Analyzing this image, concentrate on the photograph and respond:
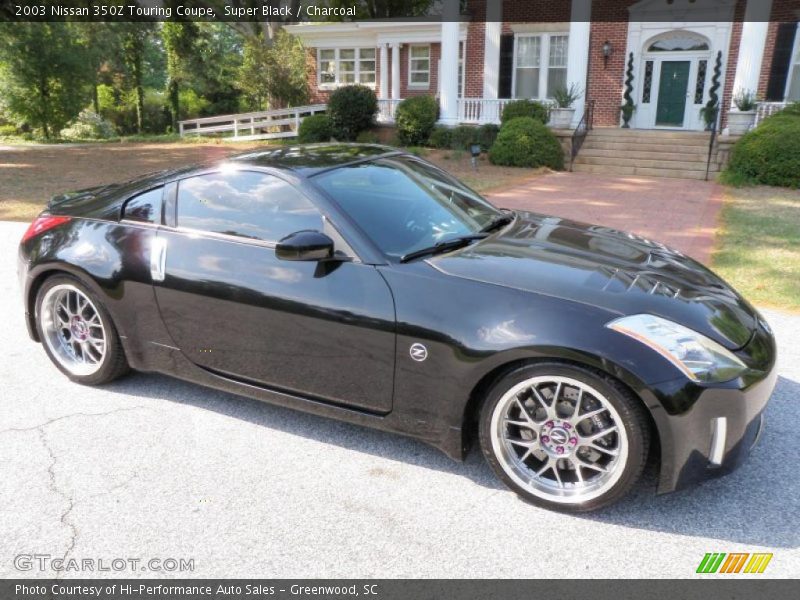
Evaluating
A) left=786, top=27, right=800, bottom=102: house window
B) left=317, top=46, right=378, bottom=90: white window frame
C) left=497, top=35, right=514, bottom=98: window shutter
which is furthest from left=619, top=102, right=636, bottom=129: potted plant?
left=317, top=46, right=378, bottom=90: white window frame

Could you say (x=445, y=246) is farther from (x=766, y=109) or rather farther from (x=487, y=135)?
(x=766, y=109)

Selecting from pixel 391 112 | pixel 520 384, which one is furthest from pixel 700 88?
pixel 520 384

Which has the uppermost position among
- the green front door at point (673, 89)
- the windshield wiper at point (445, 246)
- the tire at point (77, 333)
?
the green front door at point (673, 89)

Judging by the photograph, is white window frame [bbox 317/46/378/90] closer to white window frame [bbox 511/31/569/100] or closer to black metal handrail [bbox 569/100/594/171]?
white window frame [bbox 511/31/569/100]

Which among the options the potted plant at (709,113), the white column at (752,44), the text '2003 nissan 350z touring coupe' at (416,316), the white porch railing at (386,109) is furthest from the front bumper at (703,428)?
the white porch railing at (386,109)

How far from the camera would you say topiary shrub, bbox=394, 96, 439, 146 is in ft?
63.5

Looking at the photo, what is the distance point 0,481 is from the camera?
319 centimetres

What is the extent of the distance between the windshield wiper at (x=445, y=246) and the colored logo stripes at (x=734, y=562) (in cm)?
181

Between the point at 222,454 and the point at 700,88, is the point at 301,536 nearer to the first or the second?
the point at 222,454

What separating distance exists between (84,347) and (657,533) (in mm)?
3501

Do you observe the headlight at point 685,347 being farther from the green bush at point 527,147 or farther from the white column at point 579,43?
the white column at point 579,43

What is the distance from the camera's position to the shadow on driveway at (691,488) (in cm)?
282

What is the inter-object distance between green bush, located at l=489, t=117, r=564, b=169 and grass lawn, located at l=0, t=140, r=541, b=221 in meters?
0.33

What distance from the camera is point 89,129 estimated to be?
31.1 meters
